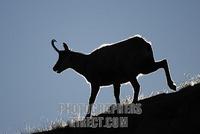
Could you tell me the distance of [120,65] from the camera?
18.5 m

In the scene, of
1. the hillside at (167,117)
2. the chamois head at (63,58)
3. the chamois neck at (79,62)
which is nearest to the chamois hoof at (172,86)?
the hillside at (167,117)

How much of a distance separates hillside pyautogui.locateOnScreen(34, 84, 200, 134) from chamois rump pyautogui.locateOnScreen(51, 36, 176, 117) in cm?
188

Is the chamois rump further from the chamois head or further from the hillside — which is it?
the hillside

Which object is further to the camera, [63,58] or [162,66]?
[63,58]

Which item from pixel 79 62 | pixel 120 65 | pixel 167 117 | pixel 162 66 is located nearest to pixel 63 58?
pixel 79 62

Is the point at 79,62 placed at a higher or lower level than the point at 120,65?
higher

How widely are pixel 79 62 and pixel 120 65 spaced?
3.20 m

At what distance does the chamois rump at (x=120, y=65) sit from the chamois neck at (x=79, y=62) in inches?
5.6

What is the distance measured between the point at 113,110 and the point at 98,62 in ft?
9.03

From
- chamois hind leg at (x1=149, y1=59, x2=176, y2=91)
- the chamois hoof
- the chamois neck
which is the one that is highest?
the chamois neck

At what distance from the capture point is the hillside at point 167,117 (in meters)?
13.2

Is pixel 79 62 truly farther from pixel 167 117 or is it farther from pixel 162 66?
pixel 167 117

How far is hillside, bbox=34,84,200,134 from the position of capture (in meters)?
13.2

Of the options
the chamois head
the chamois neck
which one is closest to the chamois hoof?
the chamois neck
